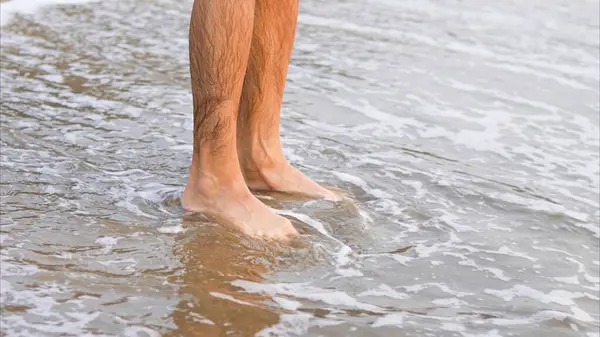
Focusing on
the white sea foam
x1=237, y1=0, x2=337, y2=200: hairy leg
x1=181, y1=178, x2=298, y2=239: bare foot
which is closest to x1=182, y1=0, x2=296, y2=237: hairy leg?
x1=181, y1=178, x2=298, y2=239: bare foot

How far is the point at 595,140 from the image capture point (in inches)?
167

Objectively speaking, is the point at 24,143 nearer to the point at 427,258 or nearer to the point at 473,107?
the point at 427,258

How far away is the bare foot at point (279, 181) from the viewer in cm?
301

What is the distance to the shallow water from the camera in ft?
7.13

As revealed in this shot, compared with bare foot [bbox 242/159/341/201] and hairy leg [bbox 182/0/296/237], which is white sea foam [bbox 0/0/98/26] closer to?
bare foot [bbox 242/159/341/201]

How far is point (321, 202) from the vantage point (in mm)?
2965

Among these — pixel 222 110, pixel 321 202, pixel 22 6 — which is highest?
pixel 222 110

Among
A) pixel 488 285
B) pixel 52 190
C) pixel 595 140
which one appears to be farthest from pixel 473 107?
pixel 52 190

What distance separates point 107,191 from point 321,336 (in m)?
1.11

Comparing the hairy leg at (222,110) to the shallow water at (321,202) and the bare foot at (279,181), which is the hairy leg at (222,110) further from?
the bare foot at (279,181)

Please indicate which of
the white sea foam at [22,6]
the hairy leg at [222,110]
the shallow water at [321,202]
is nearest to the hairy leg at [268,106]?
the shallow water at [321,202]

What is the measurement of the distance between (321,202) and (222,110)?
547mm

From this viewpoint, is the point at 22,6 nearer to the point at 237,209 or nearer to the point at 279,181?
the point at 279,181

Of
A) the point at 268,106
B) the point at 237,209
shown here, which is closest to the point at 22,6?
the point at 268,106
